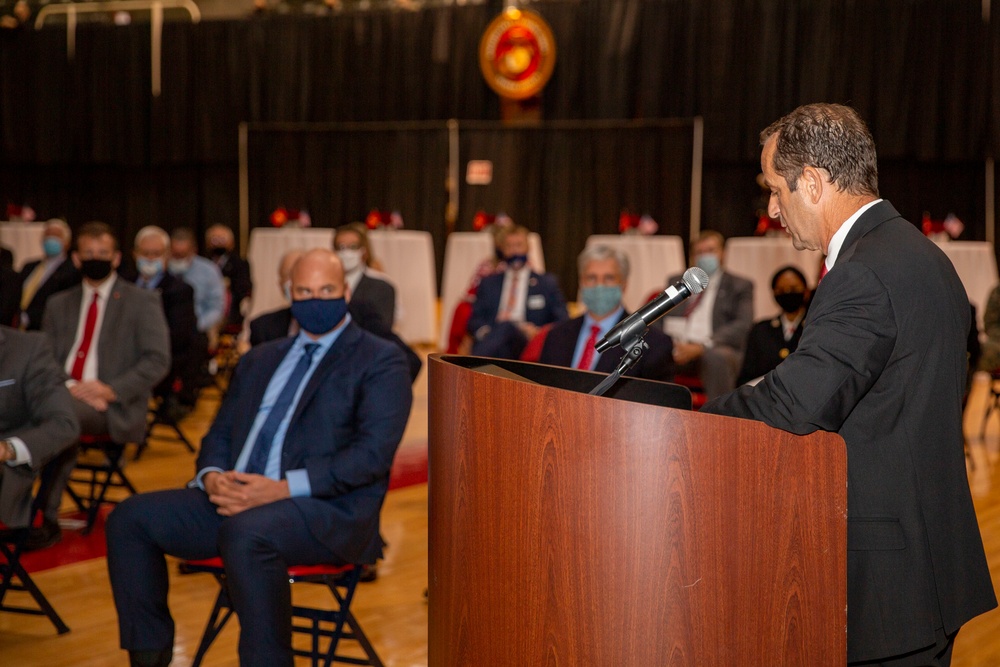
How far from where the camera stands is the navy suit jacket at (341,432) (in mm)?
3441

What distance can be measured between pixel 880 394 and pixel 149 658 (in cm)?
234

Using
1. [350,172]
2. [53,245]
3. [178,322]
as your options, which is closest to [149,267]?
[178,322]

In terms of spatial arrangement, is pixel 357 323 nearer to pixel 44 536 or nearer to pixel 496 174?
pixel 44 536

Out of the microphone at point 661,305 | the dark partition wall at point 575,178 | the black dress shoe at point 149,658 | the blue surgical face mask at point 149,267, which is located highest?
the dark partition wall at point 575,178

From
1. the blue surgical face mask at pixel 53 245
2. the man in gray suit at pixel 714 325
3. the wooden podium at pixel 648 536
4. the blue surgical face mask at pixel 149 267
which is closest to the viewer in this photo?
the wooden podium at pixel 648 536

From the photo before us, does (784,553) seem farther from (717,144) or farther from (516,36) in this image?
(516,36)

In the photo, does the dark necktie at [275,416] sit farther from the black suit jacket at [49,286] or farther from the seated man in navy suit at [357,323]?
the black suit jacket at [49,286]

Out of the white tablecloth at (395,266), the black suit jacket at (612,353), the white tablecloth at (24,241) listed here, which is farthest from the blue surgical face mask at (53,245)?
the black suit jacket at (612,353)

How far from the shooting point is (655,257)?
11430 millimetres

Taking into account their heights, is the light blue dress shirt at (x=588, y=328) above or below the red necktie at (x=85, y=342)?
above

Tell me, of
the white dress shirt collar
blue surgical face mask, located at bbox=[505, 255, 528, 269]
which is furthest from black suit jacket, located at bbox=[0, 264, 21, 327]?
the white dress shirt collar

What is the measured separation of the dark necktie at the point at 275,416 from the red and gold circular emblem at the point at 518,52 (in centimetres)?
1042

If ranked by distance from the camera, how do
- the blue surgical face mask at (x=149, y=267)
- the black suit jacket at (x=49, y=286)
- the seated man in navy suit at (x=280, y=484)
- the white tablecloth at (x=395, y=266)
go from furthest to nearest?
the white tablecloth at (x=395, y=266) → the blue surgical face mask at (x=149, y=267) → the black suit jacket at (x=49, y=286) → the seated man in navy suit at (x=280, y=484)

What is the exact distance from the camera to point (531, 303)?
7.62 meters
